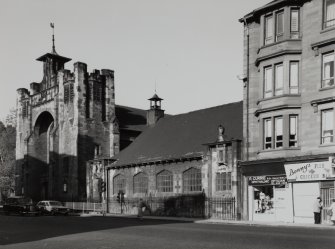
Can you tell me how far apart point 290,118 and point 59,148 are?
32.5 meters

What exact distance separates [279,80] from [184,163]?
1206 cm

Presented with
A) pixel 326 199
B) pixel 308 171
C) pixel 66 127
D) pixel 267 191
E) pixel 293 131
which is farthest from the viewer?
pixel 66 127

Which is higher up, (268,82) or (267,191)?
(268,82)

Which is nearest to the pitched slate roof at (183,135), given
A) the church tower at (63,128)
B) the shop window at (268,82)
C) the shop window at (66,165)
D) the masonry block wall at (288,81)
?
the masonry block wall at (288,81)

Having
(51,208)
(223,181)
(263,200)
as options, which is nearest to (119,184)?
(51,208)

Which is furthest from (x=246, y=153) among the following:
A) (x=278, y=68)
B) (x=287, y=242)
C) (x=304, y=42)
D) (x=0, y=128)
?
(x=0, y=128)

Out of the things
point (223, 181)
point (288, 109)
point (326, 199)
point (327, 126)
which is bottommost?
point (326, 199)

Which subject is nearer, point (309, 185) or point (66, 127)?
point (309, 185)

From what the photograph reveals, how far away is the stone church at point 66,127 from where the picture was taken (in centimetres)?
5419

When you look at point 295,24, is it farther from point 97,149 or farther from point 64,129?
point 64,129

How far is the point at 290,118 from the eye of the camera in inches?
1226

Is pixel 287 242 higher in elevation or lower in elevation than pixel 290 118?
lower

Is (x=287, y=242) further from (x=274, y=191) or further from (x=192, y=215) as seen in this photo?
(x=192, y=215)

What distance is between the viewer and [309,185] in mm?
29891
